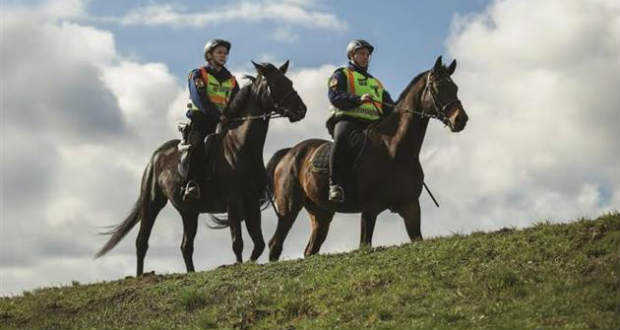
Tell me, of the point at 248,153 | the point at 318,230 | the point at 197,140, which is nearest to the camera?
the point at 248,153

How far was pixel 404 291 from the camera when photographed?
1433 centimetres

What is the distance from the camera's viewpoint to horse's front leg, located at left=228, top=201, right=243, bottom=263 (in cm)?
1766

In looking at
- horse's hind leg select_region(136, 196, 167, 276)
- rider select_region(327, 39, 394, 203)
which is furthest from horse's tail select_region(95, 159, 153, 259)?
rider select_region(327, 39, 394, 203)

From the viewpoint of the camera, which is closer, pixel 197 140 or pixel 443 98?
pixel 443 98

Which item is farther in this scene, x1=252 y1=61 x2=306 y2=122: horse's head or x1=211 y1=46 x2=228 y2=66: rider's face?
x1=211 y1=46 x2=228 y2=66: rider's face

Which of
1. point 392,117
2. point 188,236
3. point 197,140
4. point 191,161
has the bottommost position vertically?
point 188,236

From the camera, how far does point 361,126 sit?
17828mm

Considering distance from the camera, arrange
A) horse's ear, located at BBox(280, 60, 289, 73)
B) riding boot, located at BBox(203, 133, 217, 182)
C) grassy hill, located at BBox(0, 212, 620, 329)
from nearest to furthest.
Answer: grassy hill, located at BBox(0, 212, 620, 329) → horse's ear, located at BBox(280, 60, 289, 73) → riding boot, located at BBox(203, 133, 217, 182)

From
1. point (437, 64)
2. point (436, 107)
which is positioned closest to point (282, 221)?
point (436, 107)

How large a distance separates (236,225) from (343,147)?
2478mm

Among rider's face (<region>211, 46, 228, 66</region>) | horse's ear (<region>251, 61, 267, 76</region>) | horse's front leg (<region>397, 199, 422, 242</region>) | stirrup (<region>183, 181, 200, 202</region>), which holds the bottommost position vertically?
horse's front leg (<region>397, 199, 422, 242</region>)

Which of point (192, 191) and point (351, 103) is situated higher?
point (351, 103)

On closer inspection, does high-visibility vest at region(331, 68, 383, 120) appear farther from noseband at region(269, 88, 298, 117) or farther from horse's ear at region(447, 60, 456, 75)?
horse's ear at region(447, 60, 456, 75)

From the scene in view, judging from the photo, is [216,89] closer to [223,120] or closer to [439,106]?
[223,120]
